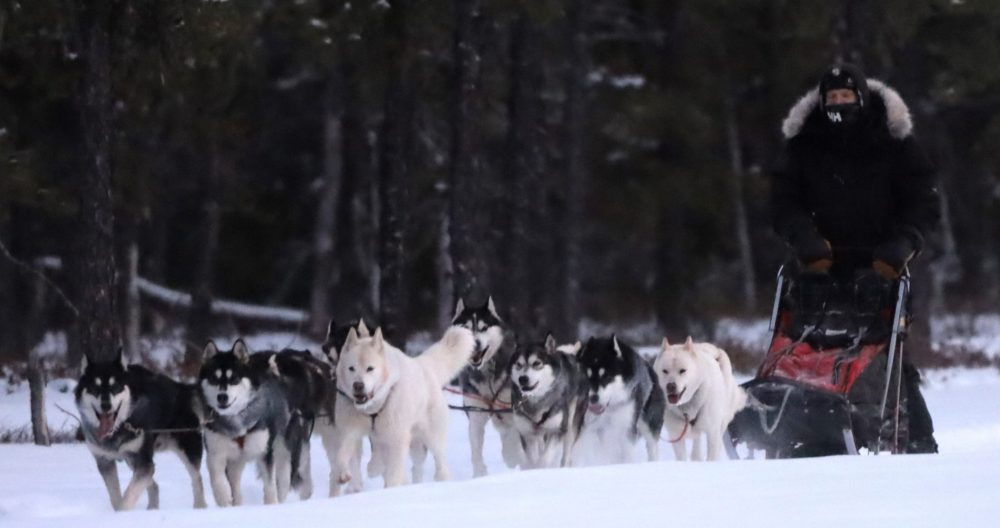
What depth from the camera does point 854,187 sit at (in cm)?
872

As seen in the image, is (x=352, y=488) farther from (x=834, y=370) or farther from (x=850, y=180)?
(x=850, y=180)

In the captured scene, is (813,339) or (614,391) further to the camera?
(614,391)

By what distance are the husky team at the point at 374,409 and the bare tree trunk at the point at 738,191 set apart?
14.3 metres

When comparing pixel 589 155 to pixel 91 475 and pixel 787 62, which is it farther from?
pixel 91 475

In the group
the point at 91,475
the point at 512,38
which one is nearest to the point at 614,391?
the point at 91,475

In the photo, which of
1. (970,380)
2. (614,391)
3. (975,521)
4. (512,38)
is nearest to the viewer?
(975,521)

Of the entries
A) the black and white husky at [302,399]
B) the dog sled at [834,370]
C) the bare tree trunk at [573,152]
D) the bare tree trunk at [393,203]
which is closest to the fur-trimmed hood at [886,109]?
the dog sled at [834,370]

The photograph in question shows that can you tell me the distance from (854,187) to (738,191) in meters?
15.6

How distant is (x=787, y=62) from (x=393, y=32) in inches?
353

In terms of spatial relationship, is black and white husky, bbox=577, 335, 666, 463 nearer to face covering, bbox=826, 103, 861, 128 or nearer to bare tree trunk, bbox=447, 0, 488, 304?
face covering, bbox=826, 103, 861, 128

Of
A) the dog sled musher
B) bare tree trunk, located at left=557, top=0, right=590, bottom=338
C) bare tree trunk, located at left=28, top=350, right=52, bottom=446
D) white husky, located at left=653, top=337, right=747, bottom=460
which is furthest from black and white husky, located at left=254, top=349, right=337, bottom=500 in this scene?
bare tree trunk, located at left=557, top=0, right=590, bottom=338

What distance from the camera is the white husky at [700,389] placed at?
9.34 metres

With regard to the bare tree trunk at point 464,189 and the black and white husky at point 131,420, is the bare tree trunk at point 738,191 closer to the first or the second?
the bare tree trunk at point 464,189

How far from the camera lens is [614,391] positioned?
954 cm
